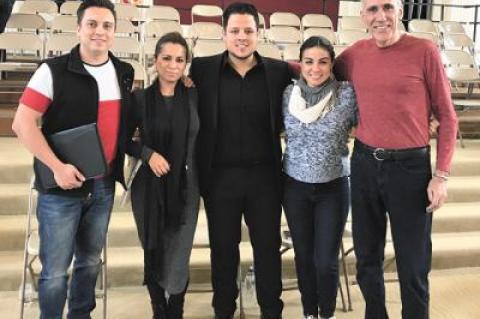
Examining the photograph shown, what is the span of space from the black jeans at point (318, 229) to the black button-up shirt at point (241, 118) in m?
0.23

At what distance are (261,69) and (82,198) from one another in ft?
3.09

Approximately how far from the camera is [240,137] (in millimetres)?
2186

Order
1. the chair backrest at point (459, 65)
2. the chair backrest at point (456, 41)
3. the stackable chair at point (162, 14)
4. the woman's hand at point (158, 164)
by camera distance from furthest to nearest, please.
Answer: the chair backrest at point (456, 41), the stackable chair at point (162, 14), the chair backrest at point (459, 65), the woman's hand at point (158, 164)

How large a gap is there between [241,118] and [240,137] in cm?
8

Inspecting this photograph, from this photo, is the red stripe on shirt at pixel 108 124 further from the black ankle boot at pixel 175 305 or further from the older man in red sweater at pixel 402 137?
the older man in red sweater at pixel 402 137

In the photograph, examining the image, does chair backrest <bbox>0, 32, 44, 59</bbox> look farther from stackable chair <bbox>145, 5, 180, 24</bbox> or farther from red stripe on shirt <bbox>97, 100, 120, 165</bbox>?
red stripe on shirt <bbox>97, 100, 120, 165</bbox>

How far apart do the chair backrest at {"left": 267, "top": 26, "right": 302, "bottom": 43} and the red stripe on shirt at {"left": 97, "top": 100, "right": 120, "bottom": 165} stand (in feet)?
14.2

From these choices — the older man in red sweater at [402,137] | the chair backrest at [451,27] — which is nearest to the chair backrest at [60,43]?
the older man in red sweater at [402,137]

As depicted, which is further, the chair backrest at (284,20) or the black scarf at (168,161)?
the chair backrest at (284,20)

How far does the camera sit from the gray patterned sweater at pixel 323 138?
2.10 metres

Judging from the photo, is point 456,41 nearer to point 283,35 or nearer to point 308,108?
point 283,35

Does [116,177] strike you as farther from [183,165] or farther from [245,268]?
[245,268]

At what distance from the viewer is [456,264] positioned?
11.2 ft

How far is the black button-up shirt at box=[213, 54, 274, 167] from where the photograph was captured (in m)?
2.17
